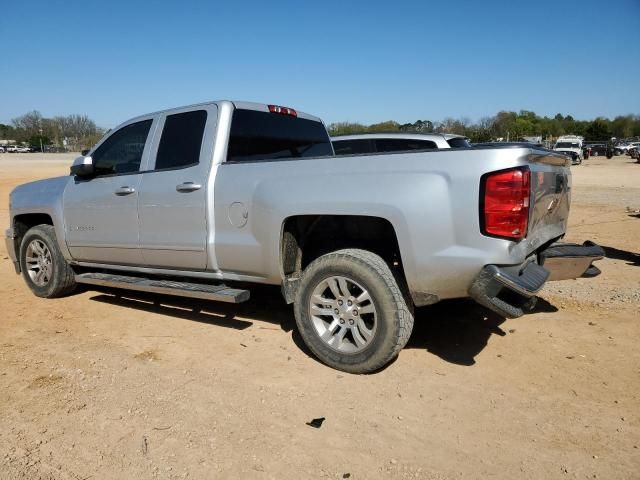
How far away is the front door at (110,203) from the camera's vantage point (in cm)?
486

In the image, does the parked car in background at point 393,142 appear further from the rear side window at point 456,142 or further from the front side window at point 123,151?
the front side window at point 123,151

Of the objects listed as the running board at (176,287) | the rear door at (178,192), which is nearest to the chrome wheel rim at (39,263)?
the running board at (176,287)

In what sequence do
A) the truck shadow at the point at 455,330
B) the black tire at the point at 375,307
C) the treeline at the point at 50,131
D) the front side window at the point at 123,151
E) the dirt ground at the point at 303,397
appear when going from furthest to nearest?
the treeline at the point at 50,131, the front side window at the point at 123,151, the truck shadow at the point at 455,330, the black tire at the point at 375,307, the dirt ground at the point at 303,397

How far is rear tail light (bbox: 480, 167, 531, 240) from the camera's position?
310cm

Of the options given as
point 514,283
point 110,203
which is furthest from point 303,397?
point 110,203

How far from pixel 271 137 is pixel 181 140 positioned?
0.82 metres

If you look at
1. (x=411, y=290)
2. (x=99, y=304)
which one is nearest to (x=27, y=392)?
(x=99, y=304)

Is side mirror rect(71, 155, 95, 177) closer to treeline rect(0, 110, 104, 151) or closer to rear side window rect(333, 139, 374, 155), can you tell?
rear side window rect(333, 139, 374, 155)

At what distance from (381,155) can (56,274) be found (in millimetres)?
4053

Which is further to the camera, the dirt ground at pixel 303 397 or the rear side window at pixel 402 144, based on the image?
the rear side window at pixel 402 144

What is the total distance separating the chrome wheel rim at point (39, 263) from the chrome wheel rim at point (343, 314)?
11.6 feet

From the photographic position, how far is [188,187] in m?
4.34

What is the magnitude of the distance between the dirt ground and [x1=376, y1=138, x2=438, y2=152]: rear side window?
12.7ft

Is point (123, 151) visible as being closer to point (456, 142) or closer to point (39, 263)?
point (39, 263)
